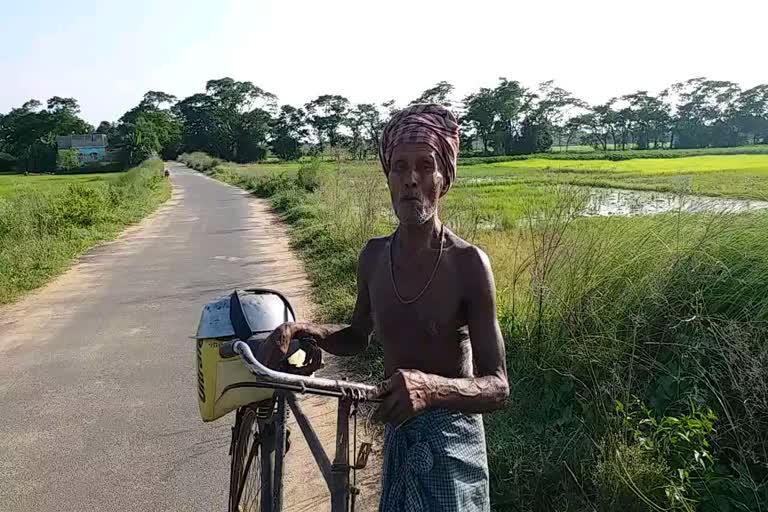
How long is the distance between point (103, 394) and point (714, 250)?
4.23 m

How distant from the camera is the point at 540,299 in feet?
13.4

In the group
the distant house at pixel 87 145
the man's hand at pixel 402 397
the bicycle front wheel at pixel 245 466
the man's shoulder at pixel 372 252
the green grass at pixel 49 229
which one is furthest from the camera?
the distant house at pixel 87 145

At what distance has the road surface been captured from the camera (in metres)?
3.41

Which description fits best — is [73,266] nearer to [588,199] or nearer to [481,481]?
[588,199]

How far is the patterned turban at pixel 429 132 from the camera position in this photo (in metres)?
1.41

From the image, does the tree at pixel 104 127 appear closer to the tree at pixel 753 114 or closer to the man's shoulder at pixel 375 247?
the tree at pixel 753 114

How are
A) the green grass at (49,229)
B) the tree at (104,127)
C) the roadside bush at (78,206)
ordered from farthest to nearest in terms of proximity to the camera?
the tree at (104,127)
the roadside bush at (78,206)
the green grass at (49,229)

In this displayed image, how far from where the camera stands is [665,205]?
4715mm

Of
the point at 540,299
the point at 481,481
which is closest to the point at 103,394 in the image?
the point at 540,299

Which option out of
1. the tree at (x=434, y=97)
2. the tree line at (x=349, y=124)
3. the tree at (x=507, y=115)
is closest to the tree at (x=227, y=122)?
the tree line at (x=349, y=124)

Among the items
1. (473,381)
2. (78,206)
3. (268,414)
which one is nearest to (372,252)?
(473,381)

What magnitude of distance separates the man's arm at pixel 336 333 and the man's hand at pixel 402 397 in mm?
517

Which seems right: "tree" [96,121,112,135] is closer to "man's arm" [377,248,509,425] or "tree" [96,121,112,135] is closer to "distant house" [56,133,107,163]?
"distant house" [56,133,107,163]

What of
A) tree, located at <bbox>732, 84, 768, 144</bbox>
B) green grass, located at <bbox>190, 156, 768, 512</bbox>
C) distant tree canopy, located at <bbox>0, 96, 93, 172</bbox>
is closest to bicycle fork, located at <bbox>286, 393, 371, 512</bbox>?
green grass, located at <bbox>190, 156, 768, 512</bbox>
